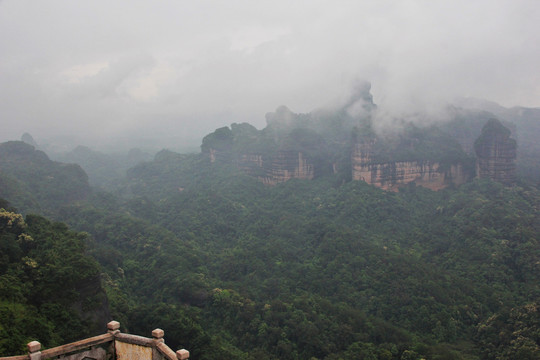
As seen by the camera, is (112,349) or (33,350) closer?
(33,350)

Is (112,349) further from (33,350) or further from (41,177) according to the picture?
(41,177)

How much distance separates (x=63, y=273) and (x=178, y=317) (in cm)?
781

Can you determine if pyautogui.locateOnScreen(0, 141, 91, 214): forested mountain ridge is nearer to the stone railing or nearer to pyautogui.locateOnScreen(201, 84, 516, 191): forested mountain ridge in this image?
pyautogui.locateOnScreen(201, 84, 516, 191): forested mountain ridge

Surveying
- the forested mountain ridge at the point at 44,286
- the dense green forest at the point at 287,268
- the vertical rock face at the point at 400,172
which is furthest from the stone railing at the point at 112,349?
the vertical rock face at the point at 400,172

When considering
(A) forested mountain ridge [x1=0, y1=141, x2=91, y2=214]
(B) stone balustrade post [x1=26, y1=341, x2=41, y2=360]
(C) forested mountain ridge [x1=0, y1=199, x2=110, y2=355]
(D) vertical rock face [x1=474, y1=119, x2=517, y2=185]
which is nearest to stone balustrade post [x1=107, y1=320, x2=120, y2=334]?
(B) stone balustrade post [x1=26, y1=341, x2=41, y2=360]

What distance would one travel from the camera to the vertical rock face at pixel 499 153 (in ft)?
169

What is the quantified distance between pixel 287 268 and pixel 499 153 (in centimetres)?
3558

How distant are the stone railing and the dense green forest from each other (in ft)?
20.4

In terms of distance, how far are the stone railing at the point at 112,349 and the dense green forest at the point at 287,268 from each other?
6212 millimetres

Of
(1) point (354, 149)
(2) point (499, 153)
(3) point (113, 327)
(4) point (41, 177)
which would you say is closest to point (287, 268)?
(1) point (354, 149)

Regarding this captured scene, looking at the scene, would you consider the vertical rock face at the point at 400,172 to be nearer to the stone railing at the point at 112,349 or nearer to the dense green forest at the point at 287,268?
the dense green forest at the point at 287,268

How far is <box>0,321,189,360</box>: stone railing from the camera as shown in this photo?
31.0ft

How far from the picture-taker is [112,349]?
1043 cm

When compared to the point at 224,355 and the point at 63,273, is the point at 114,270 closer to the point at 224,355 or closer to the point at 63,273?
the point at 63,273
